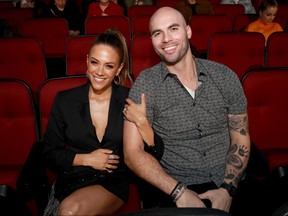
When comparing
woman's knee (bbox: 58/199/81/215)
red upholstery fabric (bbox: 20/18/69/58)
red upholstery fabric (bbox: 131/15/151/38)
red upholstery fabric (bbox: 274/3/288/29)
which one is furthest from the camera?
red upholstery fabric (bbox: 274/3/288/29)

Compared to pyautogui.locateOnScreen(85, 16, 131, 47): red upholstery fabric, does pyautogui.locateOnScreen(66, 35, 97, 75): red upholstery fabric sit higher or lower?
lower

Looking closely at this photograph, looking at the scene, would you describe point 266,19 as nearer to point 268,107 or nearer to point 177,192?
point 268,107

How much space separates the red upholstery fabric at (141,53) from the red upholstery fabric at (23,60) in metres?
0.50

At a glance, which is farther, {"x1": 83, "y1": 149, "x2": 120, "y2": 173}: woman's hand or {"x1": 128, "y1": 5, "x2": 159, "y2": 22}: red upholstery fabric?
{"x1": 128, "y1": 5, "x2": 159, "y2": 22}: red upholstery fabric

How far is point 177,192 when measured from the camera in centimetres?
106

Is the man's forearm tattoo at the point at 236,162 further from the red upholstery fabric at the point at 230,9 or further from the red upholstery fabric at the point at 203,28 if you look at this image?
the red upholstery fabric at the point at 230,9

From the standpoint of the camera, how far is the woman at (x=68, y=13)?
124 inches

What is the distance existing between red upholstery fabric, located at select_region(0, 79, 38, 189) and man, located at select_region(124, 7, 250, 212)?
1.36ft

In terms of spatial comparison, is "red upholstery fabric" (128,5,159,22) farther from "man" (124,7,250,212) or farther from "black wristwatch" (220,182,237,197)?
"black wristwatch" (220,182,237,197)

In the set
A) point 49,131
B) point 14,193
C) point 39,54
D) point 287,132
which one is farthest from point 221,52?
point 14,193

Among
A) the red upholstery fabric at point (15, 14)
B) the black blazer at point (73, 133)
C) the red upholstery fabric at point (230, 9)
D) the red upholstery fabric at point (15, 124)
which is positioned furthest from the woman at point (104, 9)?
the black blazer at point (73, 133)

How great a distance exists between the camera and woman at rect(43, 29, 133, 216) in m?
1.11

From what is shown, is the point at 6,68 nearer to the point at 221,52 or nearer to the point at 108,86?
the point at 108,86

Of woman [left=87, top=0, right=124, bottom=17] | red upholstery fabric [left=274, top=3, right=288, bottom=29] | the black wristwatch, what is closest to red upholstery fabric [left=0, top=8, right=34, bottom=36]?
woman [left=87, top=0, right=124, bottom=17]
